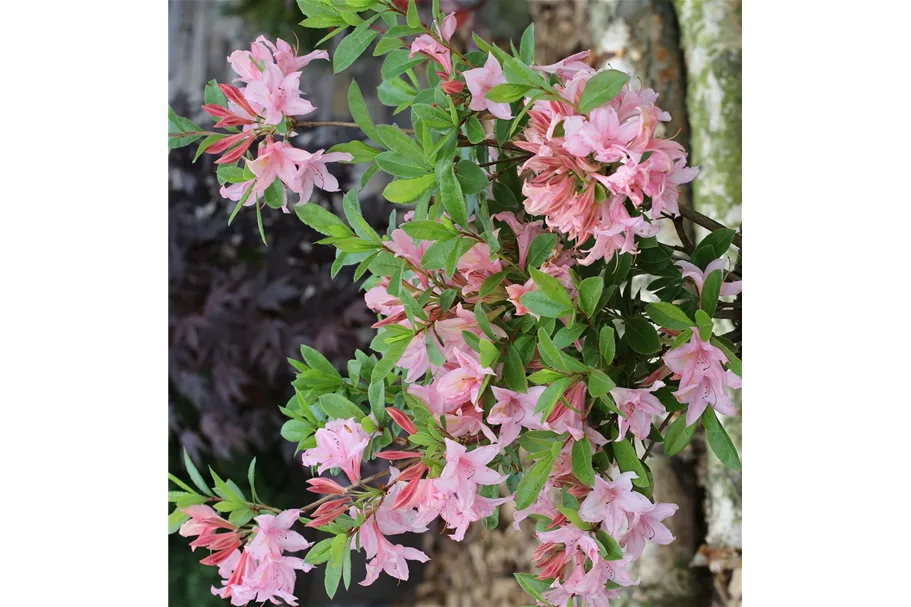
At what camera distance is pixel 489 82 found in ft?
2.22

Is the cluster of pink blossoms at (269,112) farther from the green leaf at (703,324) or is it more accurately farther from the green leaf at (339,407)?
the green leaf at (703,324)

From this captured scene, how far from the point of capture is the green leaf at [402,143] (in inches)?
28.0

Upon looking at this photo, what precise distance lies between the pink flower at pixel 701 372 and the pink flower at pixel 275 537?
40 cm

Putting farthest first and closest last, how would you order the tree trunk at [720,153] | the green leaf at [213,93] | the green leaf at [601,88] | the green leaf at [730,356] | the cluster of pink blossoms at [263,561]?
1. the tree trunk at [720,153]
2. the green leaf at [213,93]
3. the cluster of pink blossoms at [263,561]
4. the green leaf at [730,356]
5. the green leaf at [601,88]

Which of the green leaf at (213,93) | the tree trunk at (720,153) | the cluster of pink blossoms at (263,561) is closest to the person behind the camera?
the cluster of pink blossoms at (263,561)

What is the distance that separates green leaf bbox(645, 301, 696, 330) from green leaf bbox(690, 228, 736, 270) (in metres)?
0.10

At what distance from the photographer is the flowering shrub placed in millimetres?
644

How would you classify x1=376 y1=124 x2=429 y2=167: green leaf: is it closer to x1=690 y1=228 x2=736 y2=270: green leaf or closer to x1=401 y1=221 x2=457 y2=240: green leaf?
x1=401 y1=221 x2=457 y2=240: green leaf

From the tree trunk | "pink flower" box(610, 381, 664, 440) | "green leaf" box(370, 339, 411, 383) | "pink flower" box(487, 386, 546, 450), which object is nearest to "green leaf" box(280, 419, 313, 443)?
"green leaf" box(370, 339, 411, 383)

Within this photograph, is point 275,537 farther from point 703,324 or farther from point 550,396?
point 703,324

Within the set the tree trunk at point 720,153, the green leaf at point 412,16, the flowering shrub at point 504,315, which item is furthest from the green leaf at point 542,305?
the tree trunk at point 720,153
